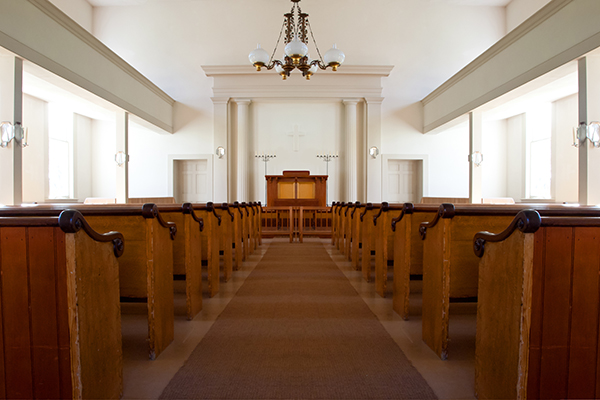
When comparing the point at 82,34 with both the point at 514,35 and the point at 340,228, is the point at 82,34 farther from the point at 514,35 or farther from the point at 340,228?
the point at 514,35

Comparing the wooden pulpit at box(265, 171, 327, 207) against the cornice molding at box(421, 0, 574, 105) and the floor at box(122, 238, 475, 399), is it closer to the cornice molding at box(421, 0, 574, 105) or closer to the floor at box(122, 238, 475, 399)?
the cornice molding at box(421, 0, 574, 105)

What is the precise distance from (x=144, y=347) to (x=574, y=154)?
1061cm

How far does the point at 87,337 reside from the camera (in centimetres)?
134

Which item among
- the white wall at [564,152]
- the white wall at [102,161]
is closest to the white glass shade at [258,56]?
the white wall at [102,161]

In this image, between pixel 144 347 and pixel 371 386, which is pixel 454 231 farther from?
pixel 144 347

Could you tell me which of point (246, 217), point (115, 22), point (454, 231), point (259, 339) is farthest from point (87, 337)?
point (115, 22)

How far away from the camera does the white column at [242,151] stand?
1016 cm

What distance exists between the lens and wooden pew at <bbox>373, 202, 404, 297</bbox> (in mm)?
3098

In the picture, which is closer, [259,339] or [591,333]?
[591,333]

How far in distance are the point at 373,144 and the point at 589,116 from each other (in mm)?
5549

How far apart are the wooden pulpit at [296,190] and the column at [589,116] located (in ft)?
17.1

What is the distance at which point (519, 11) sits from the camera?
1006 cm

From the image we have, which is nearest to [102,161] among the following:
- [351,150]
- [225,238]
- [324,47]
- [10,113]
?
[10,113]

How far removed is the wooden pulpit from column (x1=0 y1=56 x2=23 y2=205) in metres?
5.13
